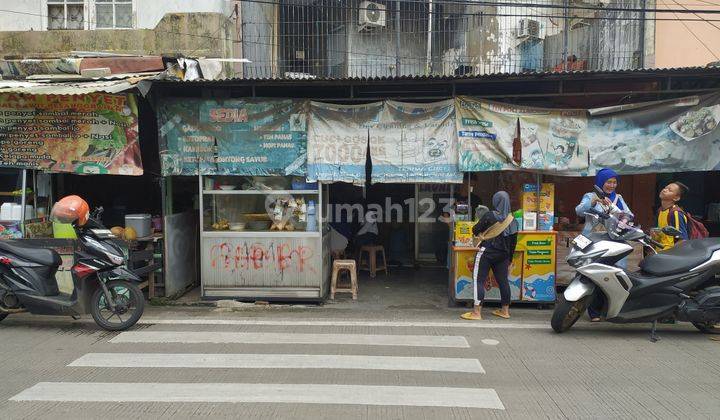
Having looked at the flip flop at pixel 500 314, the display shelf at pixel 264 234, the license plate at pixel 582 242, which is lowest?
the flip flop at pixel 500 314

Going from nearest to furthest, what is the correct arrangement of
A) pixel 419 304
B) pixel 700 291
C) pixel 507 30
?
1. pixel 700 291
2. pixel 419 304
3. pixel 507 30

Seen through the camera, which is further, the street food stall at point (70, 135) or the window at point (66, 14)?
the window at point (66, 14)

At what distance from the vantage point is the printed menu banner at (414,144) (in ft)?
24.7

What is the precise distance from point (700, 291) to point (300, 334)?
463cm

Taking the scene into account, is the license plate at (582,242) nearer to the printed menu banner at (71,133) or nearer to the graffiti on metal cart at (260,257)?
the graffiti on metal cart at (260,257)

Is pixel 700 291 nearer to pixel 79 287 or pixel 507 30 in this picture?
pixel 79 287

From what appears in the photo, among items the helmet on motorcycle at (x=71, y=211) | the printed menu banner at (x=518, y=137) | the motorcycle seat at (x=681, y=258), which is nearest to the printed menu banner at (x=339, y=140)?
the printed menu banner at (x=518, y=137)

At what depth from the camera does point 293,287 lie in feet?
25.0

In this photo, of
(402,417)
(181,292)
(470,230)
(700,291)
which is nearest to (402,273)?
(470,230)

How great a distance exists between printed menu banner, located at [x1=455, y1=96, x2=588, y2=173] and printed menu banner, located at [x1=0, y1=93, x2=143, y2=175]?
4.85 m

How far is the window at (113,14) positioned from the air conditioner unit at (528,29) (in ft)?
27.9

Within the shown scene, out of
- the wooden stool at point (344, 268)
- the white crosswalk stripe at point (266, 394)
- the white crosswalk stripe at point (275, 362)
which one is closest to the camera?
the white crosswalk stripe at point (266, 394)

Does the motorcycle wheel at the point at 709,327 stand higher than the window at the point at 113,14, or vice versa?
the window at the point at 113,14

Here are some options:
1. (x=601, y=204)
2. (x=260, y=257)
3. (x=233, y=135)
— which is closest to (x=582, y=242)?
(x=601, y=204)
